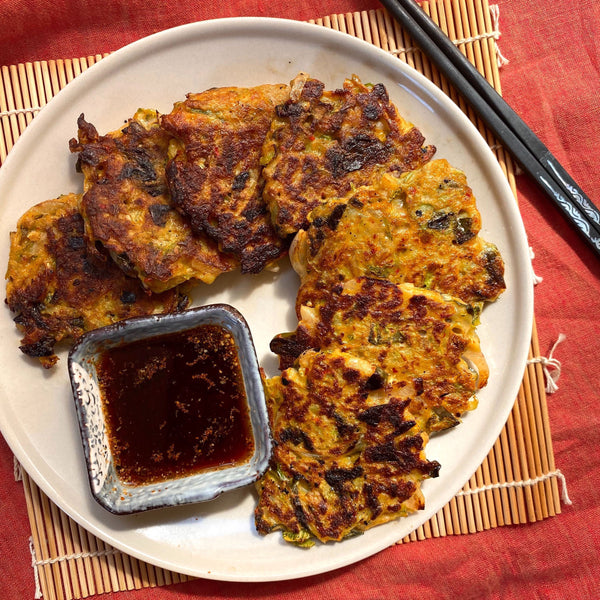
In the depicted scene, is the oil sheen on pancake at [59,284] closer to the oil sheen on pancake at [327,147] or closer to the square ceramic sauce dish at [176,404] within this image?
the square ceramic sauce dish at [176,404]

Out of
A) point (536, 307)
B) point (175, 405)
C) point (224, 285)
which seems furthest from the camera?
point (536, 307)

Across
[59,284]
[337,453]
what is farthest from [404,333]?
[59,284]

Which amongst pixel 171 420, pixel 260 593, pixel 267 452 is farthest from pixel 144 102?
pixel 260 593

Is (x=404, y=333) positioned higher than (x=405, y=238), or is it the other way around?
(x=405, y=238)

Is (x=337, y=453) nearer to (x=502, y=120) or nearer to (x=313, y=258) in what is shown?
(x=313, y=258)

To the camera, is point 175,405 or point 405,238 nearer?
point 405,238

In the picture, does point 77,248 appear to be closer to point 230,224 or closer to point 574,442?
point 230,224

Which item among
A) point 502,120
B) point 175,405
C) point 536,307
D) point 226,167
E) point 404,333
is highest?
point 226,167

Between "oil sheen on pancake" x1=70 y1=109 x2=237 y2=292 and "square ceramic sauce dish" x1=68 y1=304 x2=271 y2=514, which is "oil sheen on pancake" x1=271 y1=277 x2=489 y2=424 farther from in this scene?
"oil sheen on pancake" x1=70 y1=109 x2=237 y2=292
